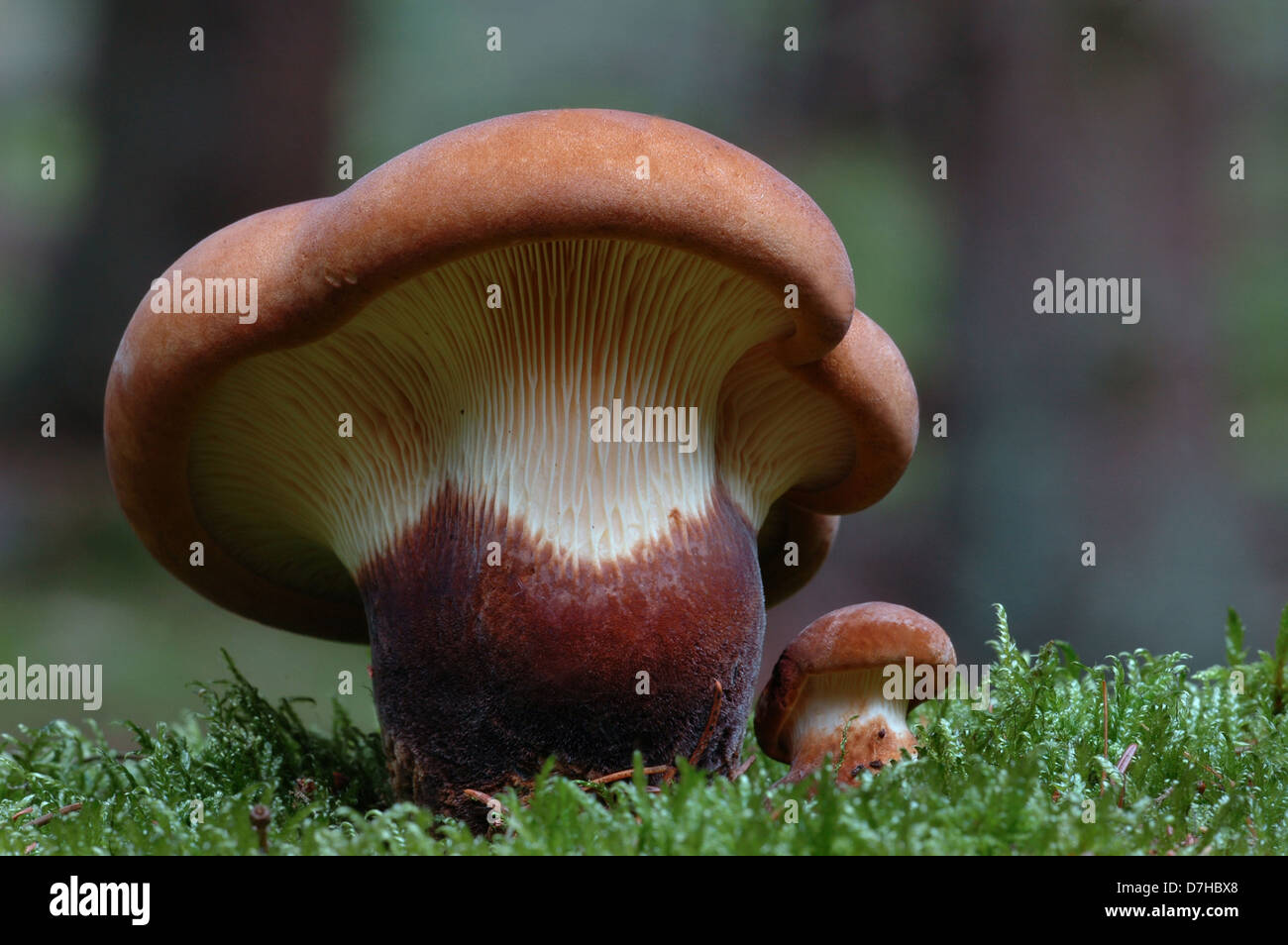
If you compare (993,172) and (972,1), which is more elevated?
(972,1)

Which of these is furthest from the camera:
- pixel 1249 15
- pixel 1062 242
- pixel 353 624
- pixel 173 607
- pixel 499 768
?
pixel 173 607

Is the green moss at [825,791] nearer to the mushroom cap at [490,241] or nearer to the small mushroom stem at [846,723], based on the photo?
the small mushroom stem at [846,723]

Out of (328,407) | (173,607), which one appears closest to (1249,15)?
(328,407)

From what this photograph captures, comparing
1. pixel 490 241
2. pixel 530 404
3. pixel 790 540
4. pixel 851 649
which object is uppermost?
pixel 490 241

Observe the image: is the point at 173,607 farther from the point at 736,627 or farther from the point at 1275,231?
the point at 1275,231

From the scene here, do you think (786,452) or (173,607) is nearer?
(786,452)

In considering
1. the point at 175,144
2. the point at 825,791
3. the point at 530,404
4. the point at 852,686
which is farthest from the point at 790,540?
the point at 175,144

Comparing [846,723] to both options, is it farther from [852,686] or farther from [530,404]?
[530,404]
